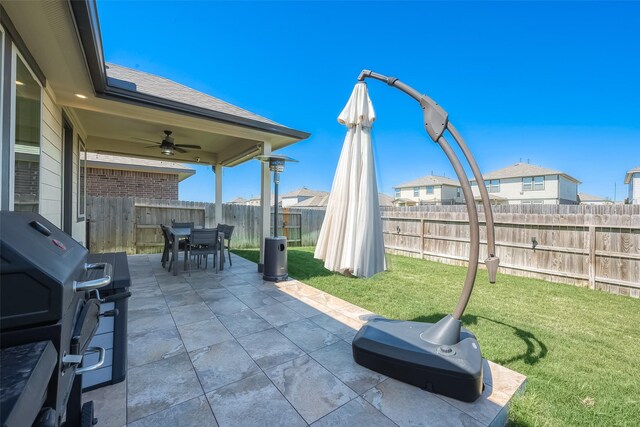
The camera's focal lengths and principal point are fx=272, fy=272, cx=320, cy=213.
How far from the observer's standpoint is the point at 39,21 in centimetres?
209

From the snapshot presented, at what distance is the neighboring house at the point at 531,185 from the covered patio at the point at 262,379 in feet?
77.2

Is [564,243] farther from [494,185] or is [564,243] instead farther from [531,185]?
[494,185]

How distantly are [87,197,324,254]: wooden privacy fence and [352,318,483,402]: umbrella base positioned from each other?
24.5 ft

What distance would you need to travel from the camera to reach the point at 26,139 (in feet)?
8.70

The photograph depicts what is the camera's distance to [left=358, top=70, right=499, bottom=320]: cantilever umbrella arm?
2.26m

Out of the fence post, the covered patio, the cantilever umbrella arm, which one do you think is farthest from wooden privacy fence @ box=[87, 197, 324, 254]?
the fence post

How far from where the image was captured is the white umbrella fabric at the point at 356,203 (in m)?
2.77

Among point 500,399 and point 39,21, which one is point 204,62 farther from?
point 500,399

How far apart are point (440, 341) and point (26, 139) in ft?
14.1

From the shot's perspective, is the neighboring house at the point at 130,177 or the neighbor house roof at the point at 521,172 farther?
the neighbor house roof at the point at 521,172

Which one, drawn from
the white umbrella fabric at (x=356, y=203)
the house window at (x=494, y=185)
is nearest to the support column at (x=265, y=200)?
the white umbrella fabric at (x=356, y=203)

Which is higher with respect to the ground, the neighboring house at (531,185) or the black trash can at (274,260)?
the neighboring house at (531,185)

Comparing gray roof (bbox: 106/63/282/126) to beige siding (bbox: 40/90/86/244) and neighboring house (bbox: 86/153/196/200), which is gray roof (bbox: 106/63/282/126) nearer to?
beige siding (bbox: 40/90/86/244)

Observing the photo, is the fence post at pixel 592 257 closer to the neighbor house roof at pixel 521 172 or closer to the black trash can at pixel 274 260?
the black trash can at pixel 274 260
